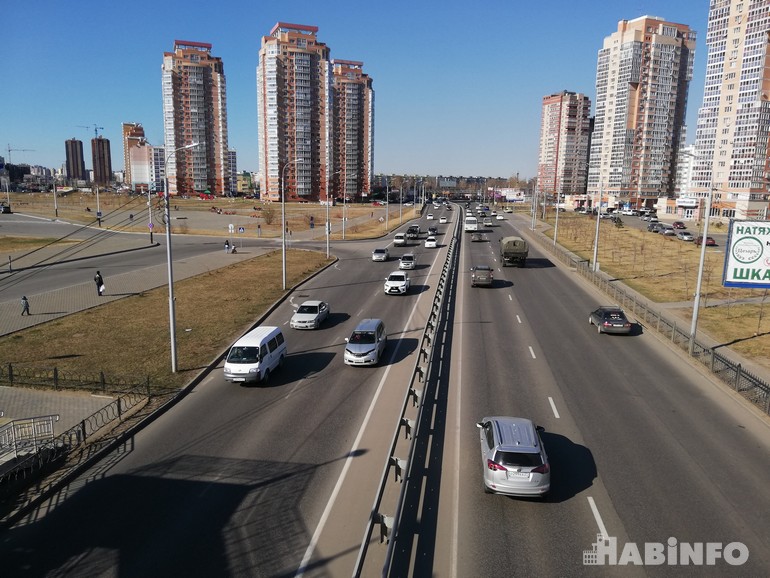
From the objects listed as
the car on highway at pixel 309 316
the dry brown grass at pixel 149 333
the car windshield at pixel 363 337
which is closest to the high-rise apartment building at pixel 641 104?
the dry brown grass at pixel 149 333

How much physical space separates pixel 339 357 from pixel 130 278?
27.6 meters

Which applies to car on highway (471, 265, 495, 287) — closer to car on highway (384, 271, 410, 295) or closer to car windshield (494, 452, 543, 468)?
car on highway (384, 271, 410, 295)

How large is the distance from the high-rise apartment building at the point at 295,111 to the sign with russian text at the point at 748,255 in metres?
134

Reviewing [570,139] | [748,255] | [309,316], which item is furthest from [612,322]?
[570,139]

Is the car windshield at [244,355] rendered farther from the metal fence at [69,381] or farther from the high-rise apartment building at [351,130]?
the high-rise apartment building at [351,130]

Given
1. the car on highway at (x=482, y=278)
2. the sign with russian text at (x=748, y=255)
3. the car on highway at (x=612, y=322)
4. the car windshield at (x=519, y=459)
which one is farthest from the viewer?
the car on highway at (x=482, y=278)

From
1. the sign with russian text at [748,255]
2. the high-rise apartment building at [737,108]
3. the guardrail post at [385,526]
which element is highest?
the high-rise apartment building at [737,108]

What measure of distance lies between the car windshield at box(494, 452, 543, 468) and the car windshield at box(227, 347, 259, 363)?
10669 mm

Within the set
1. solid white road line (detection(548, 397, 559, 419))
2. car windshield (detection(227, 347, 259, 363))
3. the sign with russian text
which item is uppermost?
the sign with russian text

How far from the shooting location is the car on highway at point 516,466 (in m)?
11.6

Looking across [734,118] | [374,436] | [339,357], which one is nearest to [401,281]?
[339,357]

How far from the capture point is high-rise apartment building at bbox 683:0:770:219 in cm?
10044

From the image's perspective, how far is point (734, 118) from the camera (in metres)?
107

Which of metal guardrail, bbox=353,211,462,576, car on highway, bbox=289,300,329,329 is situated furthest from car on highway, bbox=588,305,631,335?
car on highway, bbox=289,300,329,329
